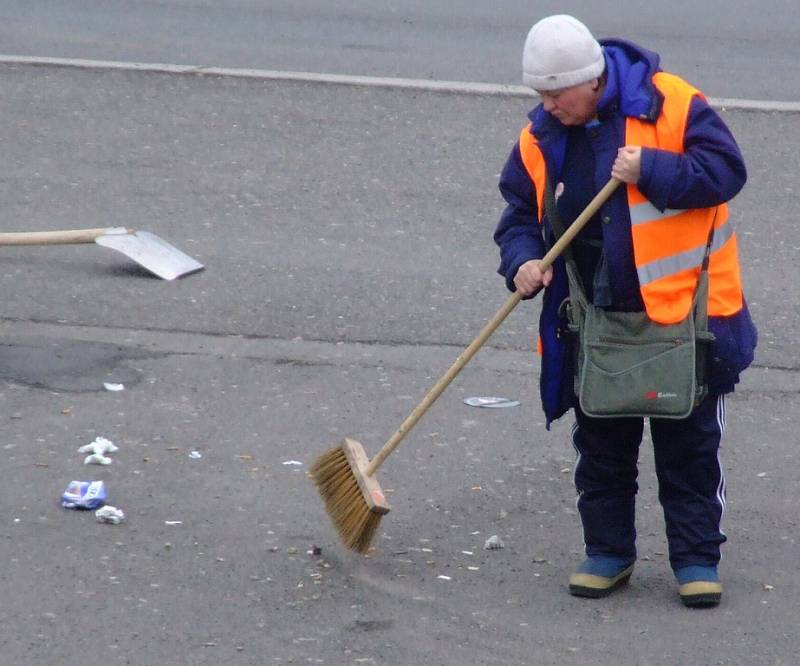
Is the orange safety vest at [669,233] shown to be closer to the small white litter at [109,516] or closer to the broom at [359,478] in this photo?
the broom at [359,478]

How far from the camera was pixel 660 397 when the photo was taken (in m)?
3.93

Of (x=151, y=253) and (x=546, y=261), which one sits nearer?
(x=546, y=261)

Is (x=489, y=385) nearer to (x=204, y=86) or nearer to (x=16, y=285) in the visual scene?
(x=16, y=285)

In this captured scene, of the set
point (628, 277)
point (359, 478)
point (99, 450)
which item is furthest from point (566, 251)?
point (99, 450)

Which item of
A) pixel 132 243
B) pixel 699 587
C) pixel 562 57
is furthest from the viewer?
pixel 132 243

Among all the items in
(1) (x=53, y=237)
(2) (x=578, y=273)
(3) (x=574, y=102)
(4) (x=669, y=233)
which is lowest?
(1) (x=53, y=237)

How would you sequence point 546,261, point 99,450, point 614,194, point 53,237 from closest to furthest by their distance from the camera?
point 614,194 → point 546,261 → point 99,450 → point 53,237

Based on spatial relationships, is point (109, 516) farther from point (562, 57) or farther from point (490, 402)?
point (562, 57)

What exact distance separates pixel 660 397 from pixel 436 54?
24.0ft

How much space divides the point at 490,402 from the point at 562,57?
2.05 metres

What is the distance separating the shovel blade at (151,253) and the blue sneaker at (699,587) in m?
3.18

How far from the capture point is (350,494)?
4.43m

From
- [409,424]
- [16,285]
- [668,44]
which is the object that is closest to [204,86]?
[16,285]

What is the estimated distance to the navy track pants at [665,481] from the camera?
4090 mm
